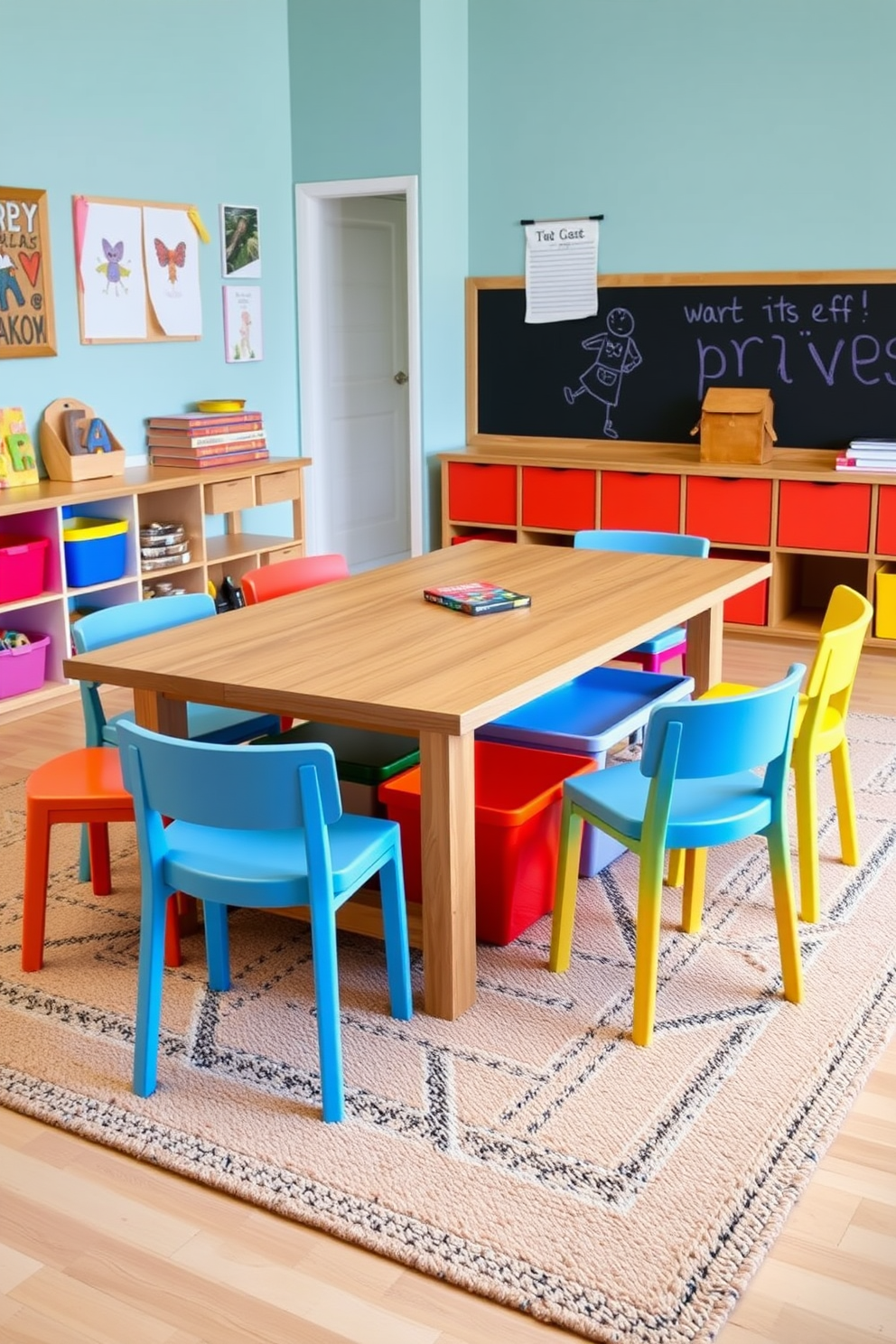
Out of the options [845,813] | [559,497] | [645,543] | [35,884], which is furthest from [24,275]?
[845,813]

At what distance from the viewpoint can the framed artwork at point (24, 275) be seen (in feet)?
15.8

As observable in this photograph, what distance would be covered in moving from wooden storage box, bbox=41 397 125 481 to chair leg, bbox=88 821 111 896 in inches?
84.1

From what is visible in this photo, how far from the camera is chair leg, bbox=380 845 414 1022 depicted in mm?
2504

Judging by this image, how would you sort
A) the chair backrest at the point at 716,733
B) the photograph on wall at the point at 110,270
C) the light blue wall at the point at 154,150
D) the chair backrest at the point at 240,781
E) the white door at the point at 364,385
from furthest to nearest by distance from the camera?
the white door at the point at 364,385 < the photograph on wall at the point at 110,270 < the light blue wall at the point at 154,150 < the chair backrest at the point at 716,733 < the chair backrest at the point at 240,781

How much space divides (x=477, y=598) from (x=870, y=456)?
2.67 m

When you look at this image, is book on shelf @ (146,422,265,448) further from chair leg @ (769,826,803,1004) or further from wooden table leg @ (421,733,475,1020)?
chair leg @ (769,826,803,1004)

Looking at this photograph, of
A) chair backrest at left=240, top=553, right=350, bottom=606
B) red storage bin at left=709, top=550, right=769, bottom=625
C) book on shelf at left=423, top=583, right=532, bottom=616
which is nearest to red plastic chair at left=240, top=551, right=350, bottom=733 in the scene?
chair backrest at left=240, top=553, right=350, bottom=606

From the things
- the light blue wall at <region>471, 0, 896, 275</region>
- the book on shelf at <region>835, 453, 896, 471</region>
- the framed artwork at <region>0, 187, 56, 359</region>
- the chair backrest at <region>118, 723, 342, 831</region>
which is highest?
the light blue wall at <region>471, 0, 896, 275</region>

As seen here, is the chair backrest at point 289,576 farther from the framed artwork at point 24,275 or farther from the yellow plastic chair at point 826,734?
the framed artwork at point 24,275

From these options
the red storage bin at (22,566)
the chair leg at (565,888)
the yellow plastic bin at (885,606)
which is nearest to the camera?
the chair leg at (565,888)

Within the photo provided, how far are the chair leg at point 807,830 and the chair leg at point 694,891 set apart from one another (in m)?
0.21

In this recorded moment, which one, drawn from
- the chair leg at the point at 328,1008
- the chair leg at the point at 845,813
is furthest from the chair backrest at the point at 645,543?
the chair leg at the point at 328,1008

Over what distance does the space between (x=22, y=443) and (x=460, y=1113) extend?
337cm

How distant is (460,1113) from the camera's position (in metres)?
2.30
